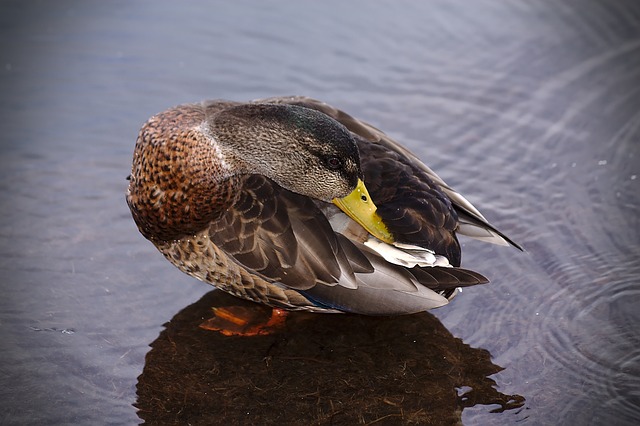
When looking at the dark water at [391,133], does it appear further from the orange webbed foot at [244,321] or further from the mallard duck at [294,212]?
the mallard duck at [294,212]

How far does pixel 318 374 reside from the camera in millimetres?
4469

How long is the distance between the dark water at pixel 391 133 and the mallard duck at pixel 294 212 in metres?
0.37

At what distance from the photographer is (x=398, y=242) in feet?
14.5

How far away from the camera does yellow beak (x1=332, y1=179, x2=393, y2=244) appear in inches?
172

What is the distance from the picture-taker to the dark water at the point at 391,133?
4.33m

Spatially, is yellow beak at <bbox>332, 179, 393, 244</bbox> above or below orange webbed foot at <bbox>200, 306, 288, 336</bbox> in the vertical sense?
above

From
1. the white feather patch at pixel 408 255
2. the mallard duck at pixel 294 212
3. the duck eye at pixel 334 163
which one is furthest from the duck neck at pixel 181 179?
the white feather patch at pixel 408 255

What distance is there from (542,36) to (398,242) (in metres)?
3.32

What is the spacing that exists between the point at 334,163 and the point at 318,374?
3.25 ft

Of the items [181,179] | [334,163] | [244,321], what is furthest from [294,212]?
[244,321]

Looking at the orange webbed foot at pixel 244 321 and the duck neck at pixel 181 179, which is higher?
the duck neck at pixel 181 179

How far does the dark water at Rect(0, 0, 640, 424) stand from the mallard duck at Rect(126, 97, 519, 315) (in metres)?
0.37

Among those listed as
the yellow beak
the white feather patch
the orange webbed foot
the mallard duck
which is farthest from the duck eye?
the orange webbed foot

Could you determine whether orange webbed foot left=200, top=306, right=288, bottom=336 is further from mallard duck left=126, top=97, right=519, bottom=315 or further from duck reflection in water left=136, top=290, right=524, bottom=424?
mallard duck left=126, top=97, right=519, bottom=315
